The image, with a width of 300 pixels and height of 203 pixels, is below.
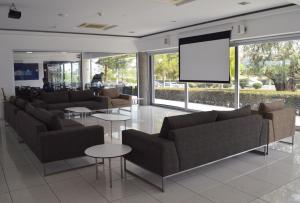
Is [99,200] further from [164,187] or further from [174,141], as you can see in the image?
[174,141]

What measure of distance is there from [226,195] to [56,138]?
2289 millimetres

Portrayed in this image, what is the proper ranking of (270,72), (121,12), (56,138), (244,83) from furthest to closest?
1. (244,83)
2. (270,72)
3. (121,12)
4. (56,138)

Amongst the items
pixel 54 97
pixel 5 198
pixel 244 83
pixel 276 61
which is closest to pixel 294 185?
pixel 5 198

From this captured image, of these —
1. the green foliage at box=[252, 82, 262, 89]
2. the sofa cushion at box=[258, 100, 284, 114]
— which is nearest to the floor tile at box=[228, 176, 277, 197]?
the sofa cushion at box=[258, 100, 284, 114]

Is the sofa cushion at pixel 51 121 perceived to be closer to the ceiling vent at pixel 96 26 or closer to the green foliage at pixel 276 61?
the ceiling vent at pixel 96 26

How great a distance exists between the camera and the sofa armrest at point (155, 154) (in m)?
3.15

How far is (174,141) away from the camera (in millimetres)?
3234

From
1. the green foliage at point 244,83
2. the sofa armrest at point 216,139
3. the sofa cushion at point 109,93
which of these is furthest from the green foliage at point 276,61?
the sofa cushion at point 109,93

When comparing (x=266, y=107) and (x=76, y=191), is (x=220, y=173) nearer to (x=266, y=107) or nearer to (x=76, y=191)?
(x=266, y=107)

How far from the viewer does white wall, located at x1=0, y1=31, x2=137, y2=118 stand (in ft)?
27.3

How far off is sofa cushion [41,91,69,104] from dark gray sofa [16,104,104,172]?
414cm

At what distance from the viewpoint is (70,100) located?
8.66m

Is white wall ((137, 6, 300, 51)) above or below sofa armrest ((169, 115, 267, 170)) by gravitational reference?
above

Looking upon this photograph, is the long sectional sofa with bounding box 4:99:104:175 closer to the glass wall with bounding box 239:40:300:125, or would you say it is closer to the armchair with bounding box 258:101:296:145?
the armchair with bounding box 258:101:296:145
